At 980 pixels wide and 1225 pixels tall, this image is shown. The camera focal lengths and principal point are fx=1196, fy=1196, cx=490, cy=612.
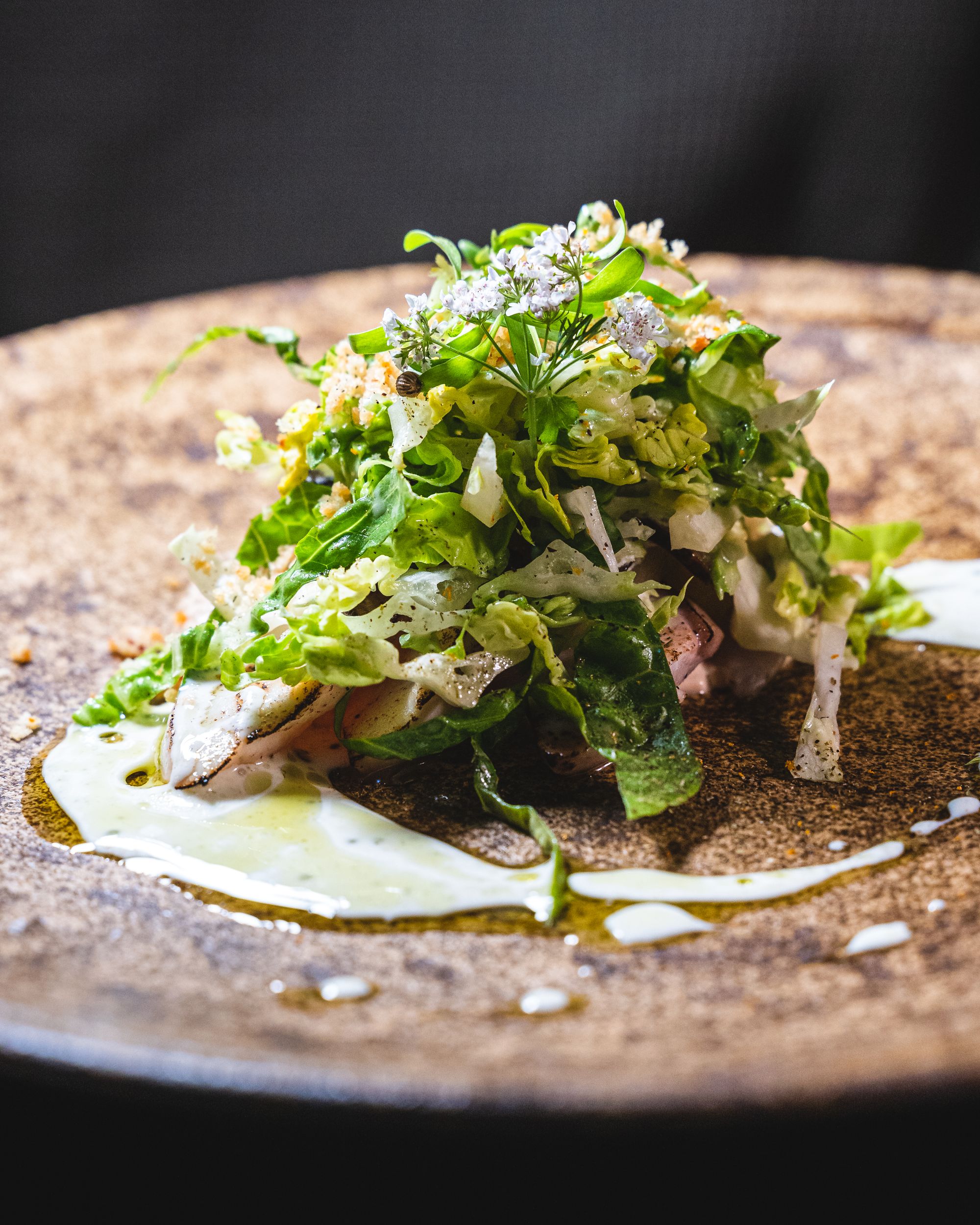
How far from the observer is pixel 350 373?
219cm

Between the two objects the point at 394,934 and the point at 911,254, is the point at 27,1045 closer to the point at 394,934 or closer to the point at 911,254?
the point at 394,934

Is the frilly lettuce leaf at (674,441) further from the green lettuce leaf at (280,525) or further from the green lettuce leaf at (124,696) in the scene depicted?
the green lettuce leaf at (124,696)

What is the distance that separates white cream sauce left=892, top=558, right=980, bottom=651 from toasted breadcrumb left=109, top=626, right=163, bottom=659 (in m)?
1.67

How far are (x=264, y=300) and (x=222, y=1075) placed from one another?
132 inches

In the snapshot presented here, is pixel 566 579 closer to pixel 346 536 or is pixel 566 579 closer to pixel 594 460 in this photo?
pixel 594 460

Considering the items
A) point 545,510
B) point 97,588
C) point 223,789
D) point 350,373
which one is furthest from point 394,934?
point 97,588

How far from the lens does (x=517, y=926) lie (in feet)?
5.66

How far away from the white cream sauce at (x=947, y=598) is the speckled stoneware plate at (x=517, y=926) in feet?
0.24

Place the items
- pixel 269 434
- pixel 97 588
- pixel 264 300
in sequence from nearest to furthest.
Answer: pixel 97 588
pixel 269 434
pixel 264 300

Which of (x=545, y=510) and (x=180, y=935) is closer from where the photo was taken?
(x=180, y=935)

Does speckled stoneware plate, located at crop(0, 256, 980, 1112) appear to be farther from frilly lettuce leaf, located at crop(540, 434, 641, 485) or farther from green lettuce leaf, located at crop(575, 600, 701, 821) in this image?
frilly lettuce leaf, located at crop(540, 434, 641, 485)

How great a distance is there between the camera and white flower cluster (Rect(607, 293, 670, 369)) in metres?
1.97

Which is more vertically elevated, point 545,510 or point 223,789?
point 545,510

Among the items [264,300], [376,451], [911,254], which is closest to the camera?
[376,451]
